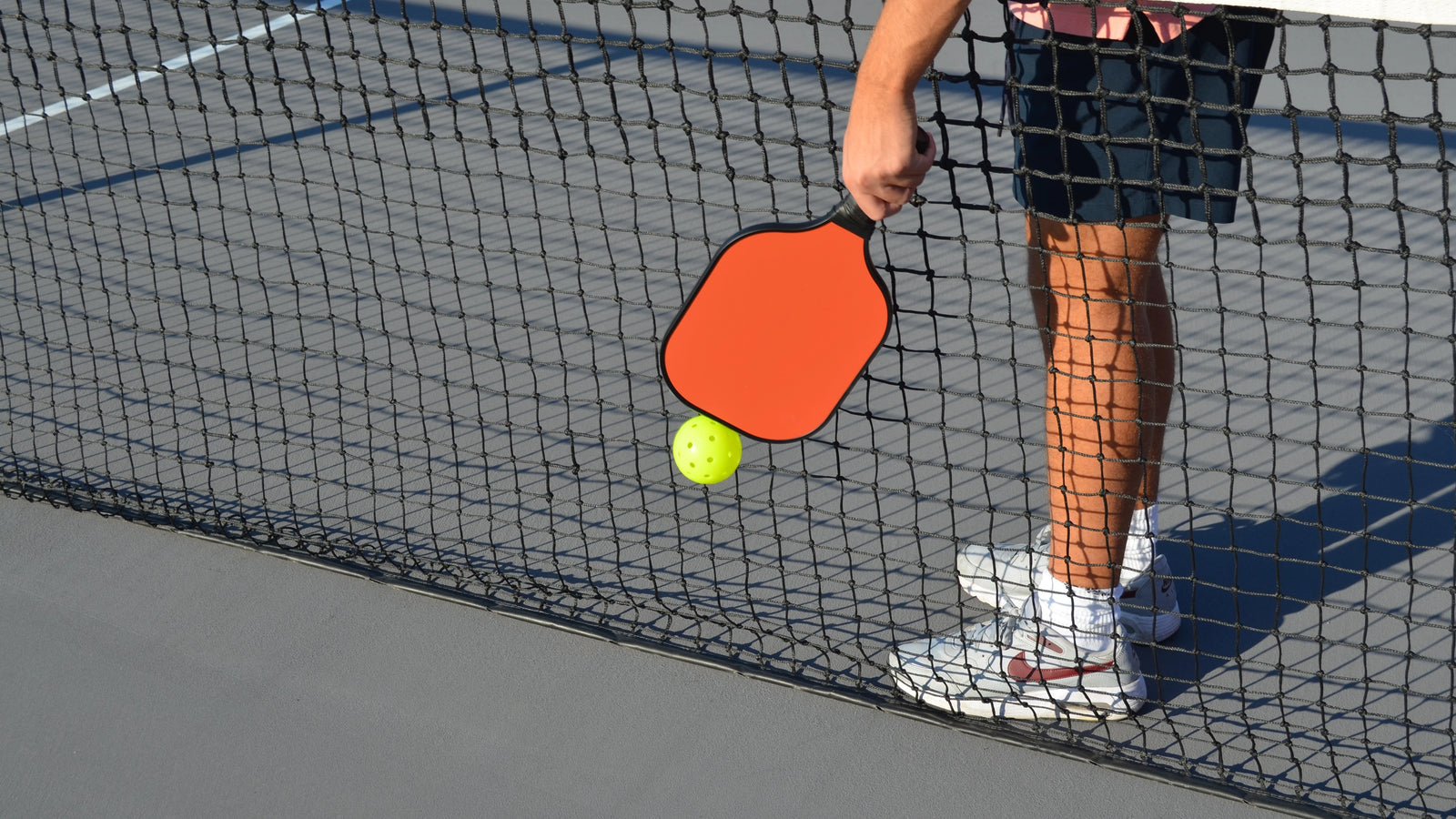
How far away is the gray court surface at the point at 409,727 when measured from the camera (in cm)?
140

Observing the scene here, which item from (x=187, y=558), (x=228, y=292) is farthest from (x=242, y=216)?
(x=187, y=558)

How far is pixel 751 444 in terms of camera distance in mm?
1989

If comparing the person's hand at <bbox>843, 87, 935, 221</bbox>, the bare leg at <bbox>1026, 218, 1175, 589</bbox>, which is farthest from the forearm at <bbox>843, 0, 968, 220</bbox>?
the bare leg at <bbox>1026, 218, 1175, 589</bbox>

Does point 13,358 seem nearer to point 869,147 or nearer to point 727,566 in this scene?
point 727,566

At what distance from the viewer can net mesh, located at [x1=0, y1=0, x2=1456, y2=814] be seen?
4.79 feet

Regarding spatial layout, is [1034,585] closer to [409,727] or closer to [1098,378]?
[1098,378]

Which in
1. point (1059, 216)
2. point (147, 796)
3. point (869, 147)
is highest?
point (869, 147)

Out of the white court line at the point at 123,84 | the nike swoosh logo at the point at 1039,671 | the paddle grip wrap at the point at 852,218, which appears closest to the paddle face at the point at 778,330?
the paddle grip wrap at the point at 852,218

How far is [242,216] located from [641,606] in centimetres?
170

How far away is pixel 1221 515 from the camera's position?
179cm

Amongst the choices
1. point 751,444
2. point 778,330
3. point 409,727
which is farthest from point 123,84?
point 778,330

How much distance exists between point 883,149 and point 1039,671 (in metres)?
0.69

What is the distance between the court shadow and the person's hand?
57 cm

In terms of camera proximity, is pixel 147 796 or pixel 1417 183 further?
pixel 1417 183
